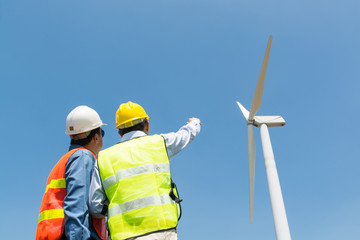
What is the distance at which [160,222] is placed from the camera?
191 inches

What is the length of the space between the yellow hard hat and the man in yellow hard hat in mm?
448

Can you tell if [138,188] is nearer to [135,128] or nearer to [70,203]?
[70,203]

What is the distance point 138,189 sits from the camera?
Result: 198 inches

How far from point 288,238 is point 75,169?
11667 mm

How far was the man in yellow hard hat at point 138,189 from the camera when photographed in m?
4.86

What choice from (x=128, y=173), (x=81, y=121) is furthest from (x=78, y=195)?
(x=81, y=121)

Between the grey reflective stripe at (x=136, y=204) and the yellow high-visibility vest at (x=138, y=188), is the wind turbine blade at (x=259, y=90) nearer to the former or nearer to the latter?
the yellow high-visibility vest at (x=138, y=188)

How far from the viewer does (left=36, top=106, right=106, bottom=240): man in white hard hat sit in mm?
4879

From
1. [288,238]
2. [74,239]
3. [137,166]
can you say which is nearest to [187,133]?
[137,166]

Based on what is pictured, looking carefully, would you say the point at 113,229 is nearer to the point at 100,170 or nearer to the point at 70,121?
the point at 100,170

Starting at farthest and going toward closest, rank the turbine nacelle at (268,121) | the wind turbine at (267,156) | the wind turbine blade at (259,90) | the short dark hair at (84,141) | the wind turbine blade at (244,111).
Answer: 1. the wind turbine blade at (244,111)
2. the turbine nacelle at (268,121)
3. the wind turbine blade at (259,90)
4. the wind turbine at (267,156)
5. the short dark hair at (84,141)

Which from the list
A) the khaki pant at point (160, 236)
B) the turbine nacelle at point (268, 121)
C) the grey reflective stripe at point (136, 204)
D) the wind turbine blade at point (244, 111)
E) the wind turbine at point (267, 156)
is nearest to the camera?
the khaki pant at point (160, 236)

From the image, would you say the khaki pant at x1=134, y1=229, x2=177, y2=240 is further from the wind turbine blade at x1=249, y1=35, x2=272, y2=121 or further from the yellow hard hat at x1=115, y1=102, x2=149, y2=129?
the wind turbine blade at x1=249, y1=35, x2=272, y2=121

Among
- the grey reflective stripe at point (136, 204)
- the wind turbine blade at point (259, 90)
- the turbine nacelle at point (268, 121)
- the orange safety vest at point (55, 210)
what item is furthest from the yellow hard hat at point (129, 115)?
the turbine nacelle at point (268, 121)
